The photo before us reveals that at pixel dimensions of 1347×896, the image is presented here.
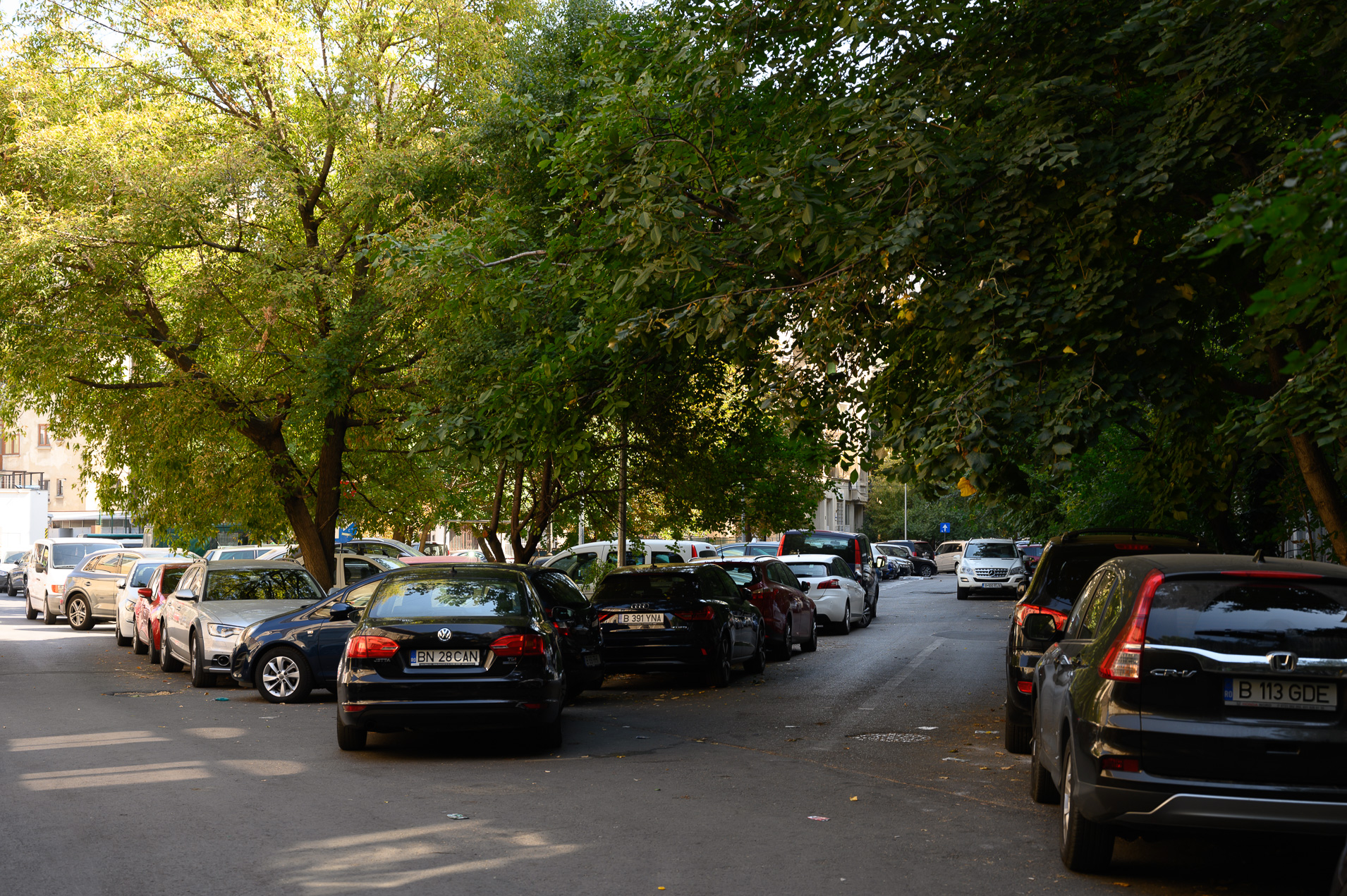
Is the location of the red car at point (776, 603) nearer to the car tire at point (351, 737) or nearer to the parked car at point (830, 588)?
the parked car at point (830, 588)

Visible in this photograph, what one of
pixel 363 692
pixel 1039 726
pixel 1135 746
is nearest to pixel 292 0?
pixel 363 692

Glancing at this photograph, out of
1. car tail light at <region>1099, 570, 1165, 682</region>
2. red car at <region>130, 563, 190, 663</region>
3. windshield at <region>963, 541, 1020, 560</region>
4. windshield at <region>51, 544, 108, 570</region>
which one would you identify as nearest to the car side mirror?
car tail light at <region>1099, 570, 1165, 682</region>

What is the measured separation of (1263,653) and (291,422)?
764 inches

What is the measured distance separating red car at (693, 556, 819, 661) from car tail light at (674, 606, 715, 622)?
294 centimetres

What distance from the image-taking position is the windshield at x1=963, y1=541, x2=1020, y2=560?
44.2 metres

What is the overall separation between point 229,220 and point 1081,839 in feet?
59.2

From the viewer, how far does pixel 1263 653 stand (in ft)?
19.7

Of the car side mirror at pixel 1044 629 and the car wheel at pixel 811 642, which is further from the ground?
the car side mirror at pixel 1044 629

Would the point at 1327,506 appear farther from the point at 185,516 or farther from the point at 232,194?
the point at 185,516

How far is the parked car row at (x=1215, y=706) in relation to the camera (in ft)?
19.3

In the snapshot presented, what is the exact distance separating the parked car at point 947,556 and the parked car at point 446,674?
64335mm

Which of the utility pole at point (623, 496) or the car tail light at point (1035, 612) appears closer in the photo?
the car tail light at point (1035, 612)

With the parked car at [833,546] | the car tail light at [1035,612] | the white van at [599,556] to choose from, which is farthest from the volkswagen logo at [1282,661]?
the parked car at [833,546]

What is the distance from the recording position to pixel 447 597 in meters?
11.0
